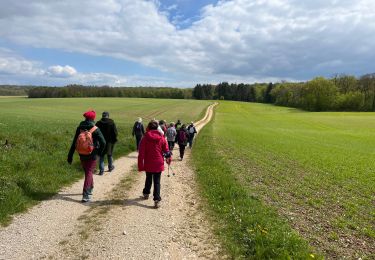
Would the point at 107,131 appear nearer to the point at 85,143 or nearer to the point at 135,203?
the point at 85,143

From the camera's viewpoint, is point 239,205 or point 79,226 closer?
point 79,226

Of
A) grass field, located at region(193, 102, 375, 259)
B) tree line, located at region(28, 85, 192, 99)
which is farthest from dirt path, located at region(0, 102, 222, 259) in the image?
tree line, located at region(28, 85, 192, 99)

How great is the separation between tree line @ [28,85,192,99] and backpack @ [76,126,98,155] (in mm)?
150948

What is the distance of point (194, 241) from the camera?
763cm

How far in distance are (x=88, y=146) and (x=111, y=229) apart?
280cm

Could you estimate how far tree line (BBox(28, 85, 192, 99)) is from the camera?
152m

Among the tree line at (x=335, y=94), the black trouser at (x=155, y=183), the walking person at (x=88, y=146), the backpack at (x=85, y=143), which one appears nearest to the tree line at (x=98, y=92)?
the tree line at (x=335, y=94)

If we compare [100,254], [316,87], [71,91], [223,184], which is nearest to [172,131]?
[223,184]

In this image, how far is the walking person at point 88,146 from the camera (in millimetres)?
9750

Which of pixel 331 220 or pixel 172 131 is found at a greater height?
pixel 172 131

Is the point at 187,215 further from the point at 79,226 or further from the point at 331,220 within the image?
the point at 331,220

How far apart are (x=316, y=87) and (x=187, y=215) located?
111m

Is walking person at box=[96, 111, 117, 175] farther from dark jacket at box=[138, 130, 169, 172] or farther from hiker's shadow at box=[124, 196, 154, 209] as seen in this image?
dark jacket at box=[138, 130, 169, 172]

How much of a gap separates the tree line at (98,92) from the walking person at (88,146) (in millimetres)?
150776
